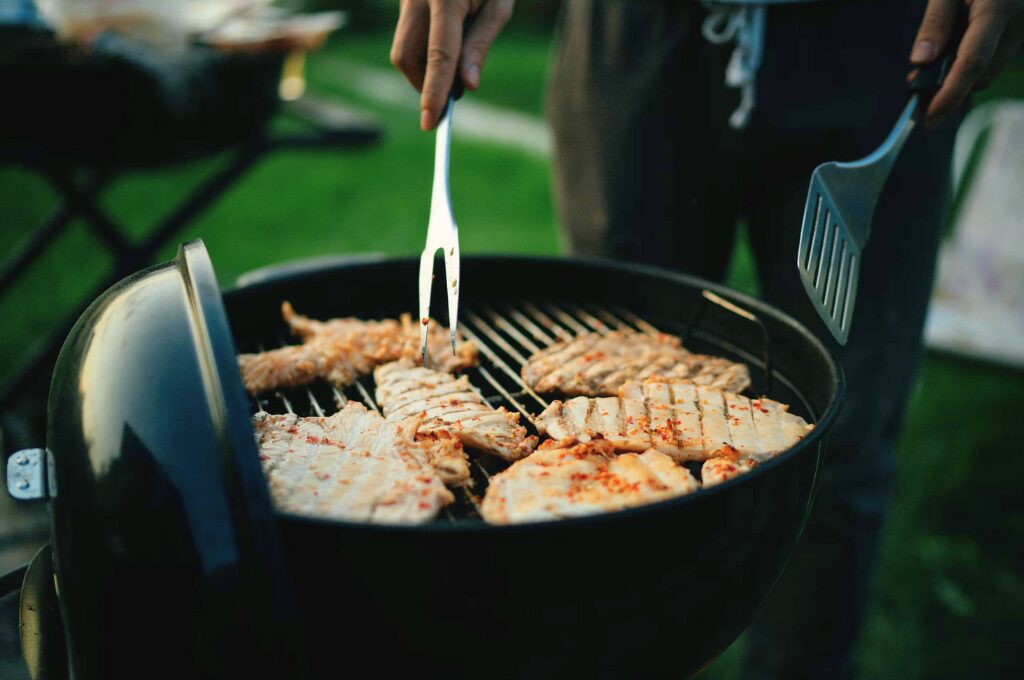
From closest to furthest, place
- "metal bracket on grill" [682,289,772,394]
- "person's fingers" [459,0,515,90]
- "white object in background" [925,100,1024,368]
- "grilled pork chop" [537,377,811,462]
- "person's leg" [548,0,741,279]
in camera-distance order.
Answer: "grilled pork chop" [537,377,811,462], "person's fingers" [459,0,515,90], "metal bracket on grill" [682,289,772,394], "person's leg" [548,0,741,279], "white object in background" [925,100,1024,368]

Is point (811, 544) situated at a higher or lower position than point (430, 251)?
lower

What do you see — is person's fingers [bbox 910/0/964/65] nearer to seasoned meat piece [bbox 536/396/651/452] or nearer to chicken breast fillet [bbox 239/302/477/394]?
seasoned meat piece [bbox 536/396/651/452]

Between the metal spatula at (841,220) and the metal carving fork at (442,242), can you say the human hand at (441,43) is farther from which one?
the metal spatula at (841,220)

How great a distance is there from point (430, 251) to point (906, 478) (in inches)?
130

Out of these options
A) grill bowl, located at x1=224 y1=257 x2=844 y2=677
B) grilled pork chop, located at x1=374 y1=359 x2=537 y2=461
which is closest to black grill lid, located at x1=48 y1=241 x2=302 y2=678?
grill bowl, located at x1=224 y1=257 x2=844 y2=677

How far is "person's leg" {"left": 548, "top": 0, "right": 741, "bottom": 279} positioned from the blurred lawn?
1.73 meters

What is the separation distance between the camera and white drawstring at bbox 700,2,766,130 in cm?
226

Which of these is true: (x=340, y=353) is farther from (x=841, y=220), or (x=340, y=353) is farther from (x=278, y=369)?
(x=841, y=220)

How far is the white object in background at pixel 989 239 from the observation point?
4.72 metres

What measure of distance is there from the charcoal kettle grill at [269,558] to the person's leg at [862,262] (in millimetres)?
1003

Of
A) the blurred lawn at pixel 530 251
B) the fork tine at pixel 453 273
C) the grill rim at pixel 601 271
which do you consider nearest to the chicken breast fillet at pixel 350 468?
the grill rim at pixel 601 271

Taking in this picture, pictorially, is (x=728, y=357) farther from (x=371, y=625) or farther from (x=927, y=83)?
(x=371, y=625)

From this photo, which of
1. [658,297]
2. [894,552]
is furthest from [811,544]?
[894,552]

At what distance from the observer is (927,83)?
1.84 meters
